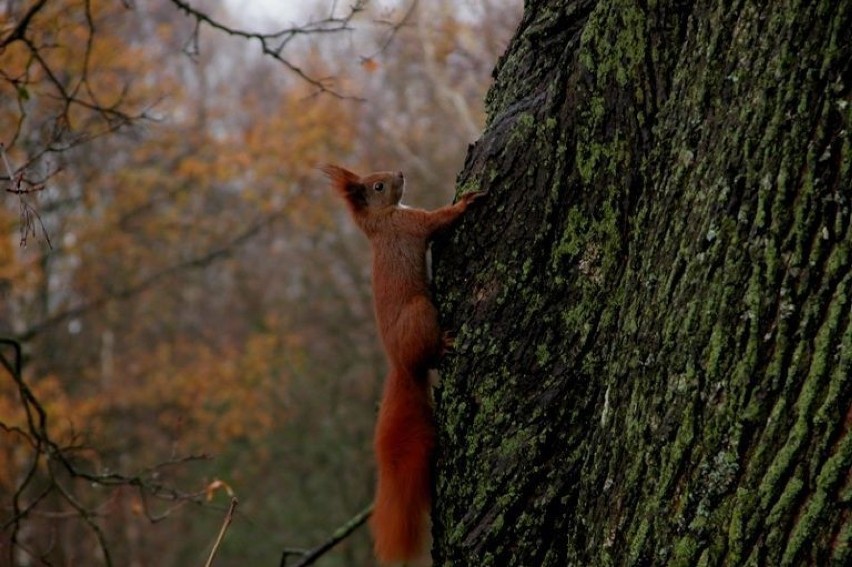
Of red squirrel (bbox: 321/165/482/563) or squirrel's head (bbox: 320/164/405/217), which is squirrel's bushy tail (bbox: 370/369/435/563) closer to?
red squirrel (bbox: 321/165/482/563)

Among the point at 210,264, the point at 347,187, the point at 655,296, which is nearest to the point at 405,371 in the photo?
the point at 655,296

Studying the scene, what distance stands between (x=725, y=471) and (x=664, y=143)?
863 mm

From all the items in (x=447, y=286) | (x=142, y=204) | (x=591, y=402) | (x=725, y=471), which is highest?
(x=142, y=204)

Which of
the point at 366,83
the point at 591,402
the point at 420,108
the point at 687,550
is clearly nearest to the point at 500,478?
the point at 591,402

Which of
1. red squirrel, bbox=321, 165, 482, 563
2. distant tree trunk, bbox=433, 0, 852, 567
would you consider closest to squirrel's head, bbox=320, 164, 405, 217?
red squirrel, bbox=321, 165, 482, 563

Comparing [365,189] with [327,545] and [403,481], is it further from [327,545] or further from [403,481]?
[403,481]

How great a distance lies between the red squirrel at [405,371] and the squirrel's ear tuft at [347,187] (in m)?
0.24

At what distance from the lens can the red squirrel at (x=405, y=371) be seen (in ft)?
9.75

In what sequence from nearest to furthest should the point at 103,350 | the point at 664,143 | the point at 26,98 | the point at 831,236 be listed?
the point at 831,236 → the point at 664,143 → the point at 26,98 → the point at 103,350

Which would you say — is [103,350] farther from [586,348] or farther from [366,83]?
[586,348]

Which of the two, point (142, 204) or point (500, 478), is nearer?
point (500, 478)

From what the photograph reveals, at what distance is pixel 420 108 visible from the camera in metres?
15.4

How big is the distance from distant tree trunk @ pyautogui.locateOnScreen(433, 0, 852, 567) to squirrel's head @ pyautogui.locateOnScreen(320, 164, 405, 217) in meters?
1.51

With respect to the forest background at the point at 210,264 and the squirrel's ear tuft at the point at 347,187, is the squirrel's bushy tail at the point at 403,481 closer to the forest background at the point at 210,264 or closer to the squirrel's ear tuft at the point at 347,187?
the squirrel's ear tuft at the point at 347,187
